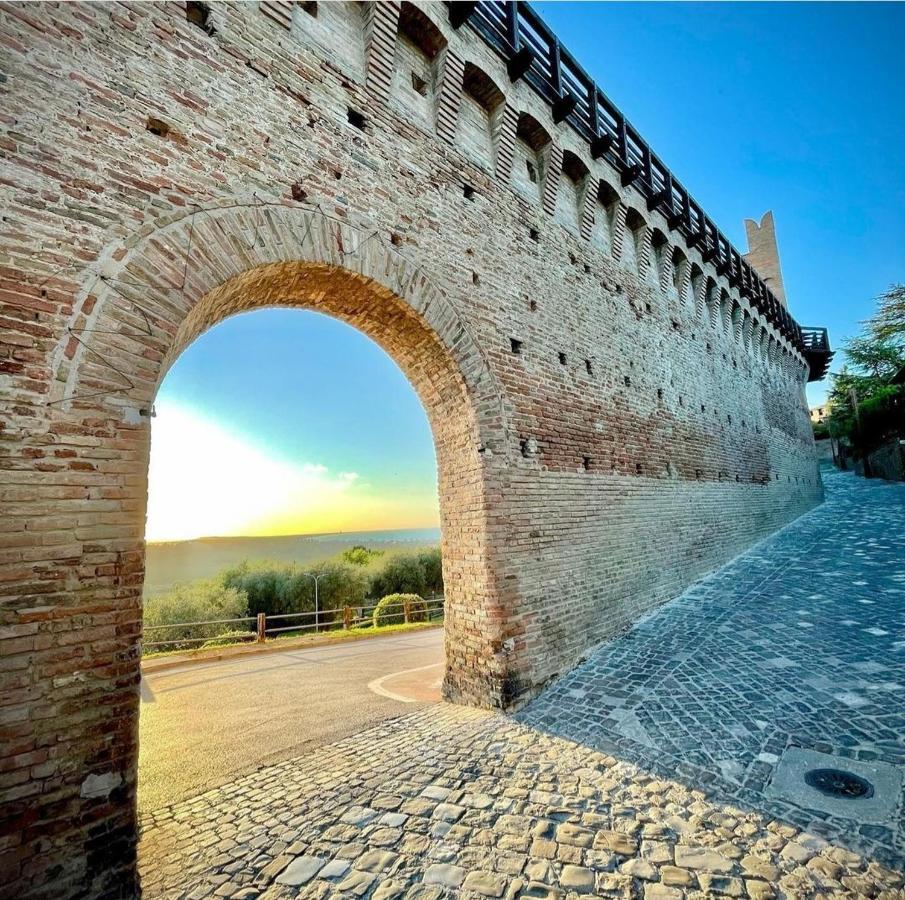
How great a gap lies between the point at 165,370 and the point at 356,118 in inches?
144

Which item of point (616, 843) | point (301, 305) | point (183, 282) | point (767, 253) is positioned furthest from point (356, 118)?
point (767, 253)

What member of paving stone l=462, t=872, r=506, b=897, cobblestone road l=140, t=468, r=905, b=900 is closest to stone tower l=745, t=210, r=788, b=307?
cobblestone road l=140, t=468, r=905, b=900

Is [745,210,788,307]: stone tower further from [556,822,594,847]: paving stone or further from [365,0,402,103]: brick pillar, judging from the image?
[556,822,594,847]: paving stone

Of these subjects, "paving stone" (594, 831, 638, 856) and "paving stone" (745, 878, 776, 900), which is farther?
"paving stone" (594, 831, 638, 856)

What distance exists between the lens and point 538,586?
566 centimetres

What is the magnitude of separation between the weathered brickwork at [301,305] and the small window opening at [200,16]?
0.02m

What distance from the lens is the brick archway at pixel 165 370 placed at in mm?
2738

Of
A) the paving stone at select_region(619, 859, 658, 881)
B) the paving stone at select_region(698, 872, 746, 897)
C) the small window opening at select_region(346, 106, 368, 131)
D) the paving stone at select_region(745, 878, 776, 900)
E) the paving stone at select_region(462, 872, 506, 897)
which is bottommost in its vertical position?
the paving stone at select_region(462, 872, 506, 897)

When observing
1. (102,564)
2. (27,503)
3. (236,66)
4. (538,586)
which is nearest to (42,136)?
(236,66)

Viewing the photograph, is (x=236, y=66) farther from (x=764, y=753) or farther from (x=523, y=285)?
(x=764, y=753)

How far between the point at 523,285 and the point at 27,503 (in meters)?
6.05

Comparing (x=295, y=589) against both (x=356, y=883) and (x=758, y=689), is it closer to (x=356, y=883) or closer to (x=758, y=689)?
(x=758, y=689)

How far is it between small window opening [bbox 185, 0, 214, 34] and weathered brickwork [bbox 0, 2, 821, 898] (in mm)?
22

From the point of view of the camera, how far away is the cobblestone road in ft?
8.56
